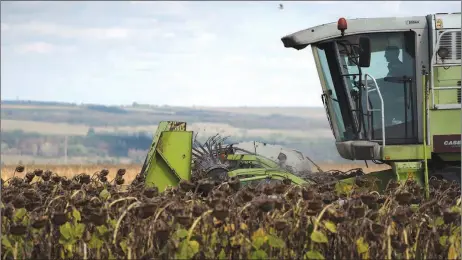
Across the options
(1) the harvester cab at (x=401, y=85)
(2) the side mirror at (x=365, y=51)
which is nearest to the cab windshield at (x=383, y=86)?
(1) the harvester cab at (x=401, y=85)

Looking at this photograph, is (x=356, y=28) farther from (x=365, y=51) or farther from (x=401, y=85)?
(x=401, y=85)

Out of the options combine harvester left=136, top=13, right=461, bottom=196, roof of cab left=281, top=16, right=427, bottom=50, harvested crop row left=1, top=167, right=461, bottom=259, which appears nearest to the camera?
harvested crop row left=1, top=167, right=461, bottom=259

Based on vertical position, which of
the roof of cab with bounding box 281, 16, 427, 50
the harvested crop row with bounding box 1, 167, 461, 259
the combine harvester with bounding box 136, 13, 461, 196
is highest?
the roof of cab with bounding box 281, 16, 427, 50

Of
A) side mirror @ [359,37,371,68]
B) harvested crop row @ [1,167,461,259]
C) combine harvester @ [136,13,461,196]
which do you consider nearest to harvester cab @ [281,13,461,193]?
combine harvester @ [136,13,461,196]

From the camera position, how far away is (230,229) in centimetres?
487

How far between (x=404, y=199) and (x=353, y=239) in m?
0.67

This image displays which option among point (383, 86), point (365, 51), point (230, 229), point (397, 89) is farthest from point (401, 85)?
point (230, 229)

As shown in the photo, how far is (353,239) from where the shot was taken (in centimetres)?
484

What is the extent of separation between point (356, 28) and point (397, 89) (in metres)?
0.75

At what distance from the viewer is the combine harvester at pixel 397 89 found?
316 inches

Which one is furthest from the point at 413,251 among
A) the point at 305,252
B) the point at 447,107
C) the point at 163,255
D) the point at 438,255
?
the point at 447,107

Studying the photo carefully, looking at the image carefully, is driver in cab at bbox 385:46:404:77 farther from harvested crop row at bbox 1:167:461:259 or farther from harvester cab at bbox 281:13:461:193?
harvested crop row at bbox 1:167:461:259

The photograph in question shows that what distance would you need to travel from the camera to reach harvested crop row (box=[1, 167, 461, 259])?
186 inches

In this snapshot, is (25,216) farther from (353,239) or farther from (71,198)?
(353,239)
